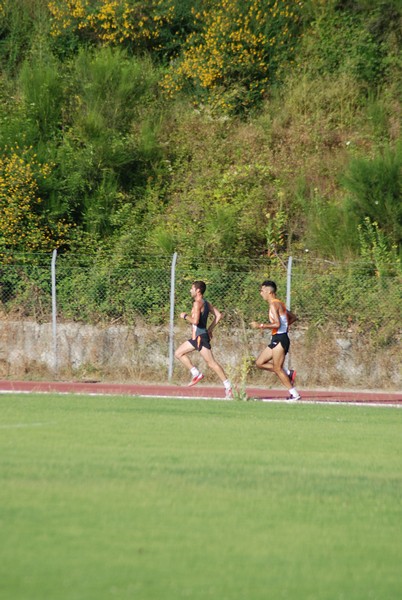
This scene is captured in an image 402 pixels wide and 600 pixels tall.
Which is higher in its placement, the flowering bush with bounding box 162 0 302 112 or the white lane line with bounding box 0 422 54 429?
the flowering bush with bounding box 162 0 302 112

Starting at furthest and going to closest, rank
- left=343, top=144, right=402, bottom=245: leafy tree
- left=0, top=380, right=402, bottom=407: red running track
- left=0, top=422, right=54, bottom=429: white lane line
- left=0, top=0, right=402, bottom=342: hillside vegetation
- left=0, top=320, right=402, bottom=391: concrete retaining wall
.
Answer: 1. left=0, top=0, right=402, bottom=342: hillside vegetation
2. left=343, top=144, right=402, bottom=245: leafy tree
3. left=0, top=320, right=402, bottom=391: concrete retaining wall
4. left=0, top=380, right=402, bottom=407: red running track
5. left=0, top=422, right=54, bottom=429: white lane line

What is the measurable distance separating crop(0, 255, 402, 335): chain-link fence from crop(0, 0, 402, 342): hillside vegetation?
0.43 m

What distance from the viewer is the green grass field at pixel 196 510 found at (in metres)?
5.95

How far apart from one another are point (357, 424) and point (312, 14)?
2324 centimetres

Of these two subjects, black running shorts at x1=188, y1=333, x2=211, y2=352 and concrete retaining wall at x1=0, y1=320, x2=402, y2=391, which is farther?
concrete retaining wall at x1=0, y1=320, x2=402, y2=391

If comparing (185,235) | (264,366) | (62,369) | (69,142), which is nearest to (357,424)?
(264,366)

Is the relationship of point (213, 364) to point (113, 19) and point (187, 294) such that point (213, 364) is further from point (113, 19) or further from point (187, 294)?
point (113, 19)

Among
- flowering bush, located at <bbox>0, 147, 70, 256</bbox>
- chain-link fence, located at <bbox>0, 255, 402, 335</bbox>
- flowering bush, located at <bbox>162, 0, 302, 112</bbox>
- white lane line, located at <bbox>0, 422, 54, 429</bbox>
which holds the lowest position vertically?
white lane line, located at <bbox>0, 422, 54, 429</bbox>

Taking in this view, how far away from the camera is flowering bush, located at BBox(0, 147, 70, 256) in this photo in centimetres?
2683

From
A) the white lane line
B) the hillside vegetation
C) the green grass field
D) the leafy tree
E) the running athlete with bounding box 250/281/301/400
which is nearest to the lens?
the green grass field

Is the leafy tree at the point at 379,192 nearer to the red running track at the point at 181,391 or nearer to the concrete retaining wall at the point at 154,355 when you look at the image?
the concrete retaining wall at the point at 154,355

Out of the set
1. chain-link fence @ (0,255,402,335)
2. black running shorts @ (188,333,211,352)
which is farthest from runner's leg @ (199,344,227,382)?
chain-link fence @ (0,255,402,335)

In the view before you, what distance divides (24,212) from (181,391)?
8.51 metres

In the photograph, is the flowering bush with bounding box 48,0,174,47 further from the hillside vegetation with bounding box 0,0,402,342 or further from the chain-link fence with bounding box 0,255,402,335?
the chain-link fence with bounding box 0,255,402,335
